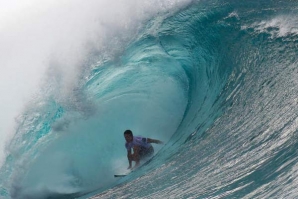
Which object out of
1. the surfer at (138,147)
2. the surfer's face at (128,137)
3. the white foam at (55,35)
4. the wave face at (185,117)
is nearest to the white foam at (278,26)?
the wave face at (185,117)

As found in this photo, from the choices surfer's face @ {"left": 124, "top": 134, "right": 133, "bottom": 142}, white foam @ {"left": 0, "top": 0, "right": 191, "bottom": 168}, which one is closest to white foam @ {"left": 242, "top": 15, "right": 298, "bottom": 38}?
white foam @ {"left": 0, "top": 0, "right": 191, "bottom": 168}

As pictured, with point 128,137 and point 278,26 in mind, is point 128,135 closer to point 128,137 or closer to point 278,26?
point 128,137

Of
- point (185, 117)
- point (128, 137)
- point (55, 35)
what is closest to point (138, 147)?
point (128, 137)

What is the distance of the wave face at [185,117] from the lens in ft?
32.4

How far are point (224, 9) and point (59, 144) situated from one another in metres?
5.50

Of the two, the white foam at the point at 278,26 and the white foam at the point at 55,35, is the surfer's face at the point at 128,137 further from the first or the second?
the white foam at the point at 278,26

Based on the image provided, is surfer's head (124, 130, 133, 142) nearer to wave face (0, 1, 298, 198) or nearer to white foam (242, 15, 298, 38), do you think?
wave face (0, 1, 298, 198)

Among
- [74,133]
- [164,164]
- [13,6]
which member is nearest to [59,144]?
[74,133]

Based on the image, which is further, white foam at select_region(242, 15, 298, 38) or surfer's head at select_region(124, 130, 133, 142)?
white foam at select_region(242, 15, 298, 38)

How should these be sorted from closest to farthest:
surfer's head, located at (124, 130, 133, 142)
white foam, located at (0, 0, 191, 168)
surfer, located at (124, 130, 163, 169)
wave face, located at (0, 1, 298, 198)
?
wave face, located at (0, 1, 298, 198) → surfer's head, located at (124, 130, 133, 142) → surfer, located at (124, 130, 163, 169) → white foam, located at (0, 0, 191, 168)

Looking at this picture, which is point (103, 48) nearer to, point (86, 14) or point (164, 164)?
point (86, 14)

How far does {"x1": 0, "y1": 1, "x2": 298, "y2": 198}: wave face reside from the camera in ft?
32.4

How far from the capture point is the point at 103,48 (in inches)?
544

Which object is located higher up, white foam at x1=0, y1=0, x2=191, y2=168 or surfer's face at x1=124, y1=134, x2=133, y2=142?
white foam at x1=0, y1=0, x2=191, y2=168
